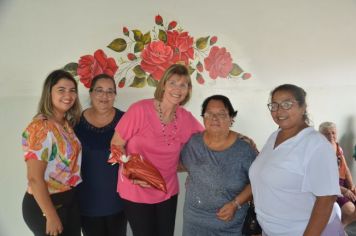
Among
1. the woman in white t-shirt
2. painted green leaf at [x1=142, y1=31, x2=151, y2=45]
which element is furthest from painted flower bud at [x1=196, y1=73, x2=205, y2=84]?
the woman in white t-shirt

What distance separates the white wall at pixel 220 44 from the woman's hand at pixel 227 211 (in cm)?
95

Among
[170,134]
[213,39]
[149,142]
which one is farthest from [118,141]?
[213,39]

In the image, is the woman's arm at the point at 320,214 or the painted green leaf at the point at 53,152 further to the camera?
the painted green leaf at the point at 53,152

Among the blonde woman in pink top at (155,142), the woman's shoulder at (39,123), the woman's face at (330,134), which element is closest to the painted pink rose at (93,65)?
the blonde woman in pink top at (155,142)

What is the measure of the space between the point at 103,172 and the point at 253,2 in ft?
5.58

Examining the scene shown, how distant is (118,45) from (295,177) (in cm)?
143

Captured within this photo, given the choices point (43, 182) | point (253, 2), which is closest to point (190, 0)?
point (253, 2)

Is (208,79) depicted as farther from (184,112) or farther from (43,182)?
(43,182)

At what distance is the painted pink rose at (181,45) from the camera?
2.20 m

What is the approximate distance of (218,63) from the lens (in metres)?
2.32

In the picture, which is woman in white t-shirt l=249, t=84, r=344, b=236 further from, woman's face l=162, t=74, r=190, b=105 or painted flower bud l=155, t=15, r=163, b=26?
painted flower bud l=155, t=15, r=163, b=26

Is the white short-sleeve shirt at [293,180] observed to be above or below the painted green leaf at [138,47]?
below

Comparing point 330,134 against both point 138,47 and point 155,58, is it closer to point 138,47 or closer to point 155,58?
point 155,58

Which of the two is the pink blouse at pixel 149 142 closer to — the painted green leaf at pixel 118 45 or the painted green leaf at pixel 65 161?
the painted green leaf at pixel 65 161
